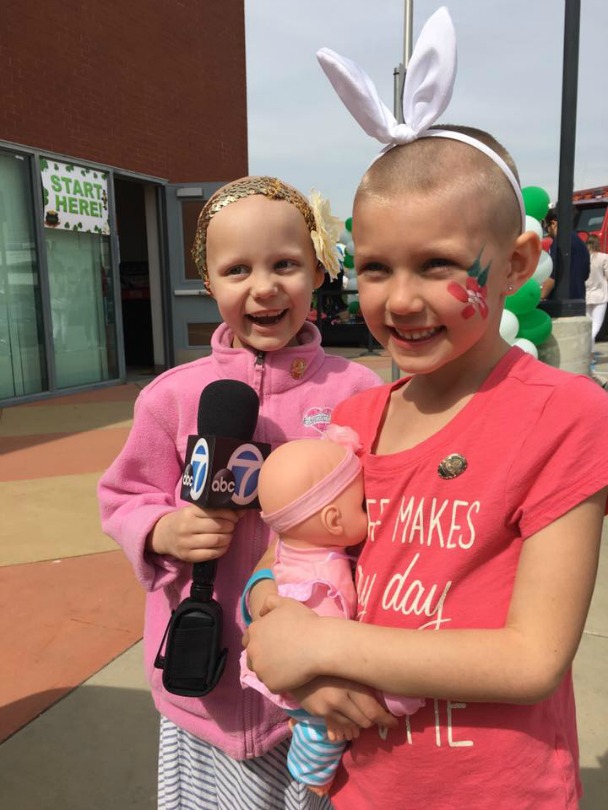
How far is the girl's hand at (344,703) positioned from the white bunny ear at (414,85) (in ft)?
2.85

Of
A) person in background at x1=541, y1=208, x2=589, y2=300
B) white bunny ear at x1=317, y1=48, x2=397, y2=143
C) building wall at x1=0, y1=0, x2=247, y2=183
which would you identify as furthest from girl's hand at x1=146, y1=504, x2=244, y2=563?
building wall at x1=0, y1=0, x2=247, y2=183

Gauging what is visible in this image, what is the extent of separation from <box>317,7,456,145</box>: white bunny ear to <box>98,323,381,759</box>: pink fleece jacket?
2.23 ft

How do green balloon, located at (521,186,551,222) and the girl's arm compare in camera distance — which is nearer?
the girl's arm

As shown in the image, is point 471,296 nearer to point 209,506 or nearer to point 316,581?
point 316,581

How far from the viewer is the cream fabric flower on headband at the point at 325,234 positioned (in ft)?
5.59

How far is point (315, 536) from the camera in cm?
126

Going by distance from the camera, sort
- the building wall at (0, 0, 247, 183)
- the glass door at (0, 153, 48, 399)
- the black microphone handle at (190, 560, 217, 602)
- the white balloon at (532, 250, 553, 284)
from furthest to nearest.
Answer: the glass door at (0, 153, 48, 399)
the building wall at (0, 0, 247, 183)
the white balloon at (532, 250, 553, 284)
the black microphone handle at (190, 560, 217, 602)

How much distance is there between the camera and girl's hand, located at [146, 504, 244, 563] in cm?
144

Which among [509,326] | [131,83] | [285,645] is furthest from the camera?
[131,83]

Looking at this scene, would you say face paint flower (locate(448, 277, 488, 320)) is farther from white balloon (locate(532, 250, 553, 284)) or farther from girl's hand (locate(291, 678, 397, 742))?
white balloon (locate(532, 250, 553, 284))

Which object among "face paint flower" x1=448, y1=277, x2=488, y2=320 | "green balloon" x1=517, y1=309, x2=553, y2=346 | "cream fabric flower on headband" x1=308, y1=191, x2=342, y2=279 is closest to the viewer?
"face paint flower" x1=448, y1=277, x2=488, y2=320

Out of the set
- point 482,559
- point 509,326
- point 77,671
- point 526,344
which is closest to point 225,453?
point 482,559

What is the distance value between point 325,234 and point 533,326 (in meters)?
5.46

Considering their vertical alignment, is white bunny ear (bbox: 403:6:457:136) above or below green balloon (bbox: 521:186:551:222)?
below
